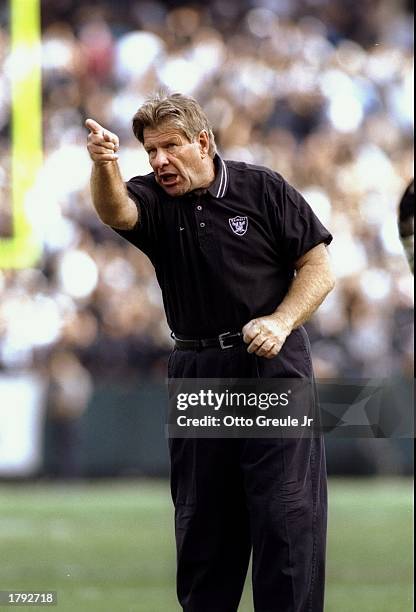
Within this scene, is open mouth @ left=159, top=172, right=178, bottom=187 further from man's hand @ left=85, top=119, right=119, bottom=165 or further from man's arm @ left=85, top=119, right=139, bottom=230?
man's hand @ left=85, top=119, right=119, bottom=165

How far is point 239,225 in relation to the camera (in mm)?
4840

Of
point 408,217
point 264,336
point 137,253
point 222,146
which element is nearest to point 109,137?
point 264,336

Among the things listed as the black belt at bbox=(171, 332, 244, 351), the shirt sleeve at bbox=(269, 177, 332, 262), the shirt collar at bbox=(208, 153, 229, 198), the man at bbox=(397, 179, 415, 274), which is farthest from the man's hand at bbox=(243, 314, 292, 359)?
the man at bbox=(397, 179, 415, 274)

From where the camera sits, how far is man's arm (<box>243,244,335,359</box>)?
4.62 meters

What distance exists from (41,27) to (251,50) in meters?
2.50

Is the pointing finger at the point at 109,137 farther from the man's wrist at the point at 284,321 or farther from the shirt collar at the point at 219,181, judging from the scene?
the man's wrist at the point at 284,321

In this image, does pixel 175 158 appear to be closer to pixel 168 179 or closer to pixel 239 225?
pixel 168 179

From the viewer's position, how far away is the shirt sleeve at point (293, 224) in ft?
15.9

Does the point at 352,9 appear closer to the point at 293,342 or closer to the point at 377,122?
the point at 377,122

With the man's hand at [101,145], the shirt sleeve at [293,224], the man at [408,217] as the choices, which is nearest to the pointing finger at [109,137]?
the man's hand at [101,145]

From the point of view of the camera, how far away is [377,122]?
15.6 metres

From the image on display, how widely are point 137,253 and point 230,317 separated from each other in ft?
32.1

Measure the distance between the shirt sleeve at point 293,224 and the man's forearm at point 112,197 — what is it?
520 mm

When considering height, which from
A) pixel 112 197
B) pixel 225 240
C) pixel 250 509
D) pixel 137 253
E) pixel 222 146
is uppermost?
pixel 222 146
